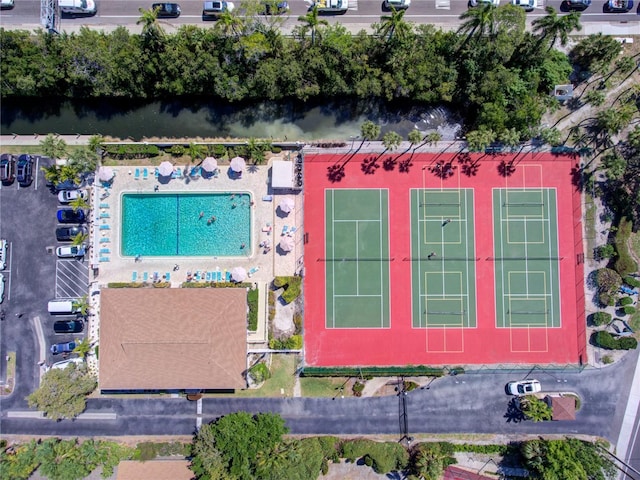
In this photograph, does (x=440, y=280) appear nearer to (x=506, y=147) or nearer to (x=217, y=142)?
(x=506, y=147)

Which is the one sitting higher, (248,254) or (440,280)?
(248,254)

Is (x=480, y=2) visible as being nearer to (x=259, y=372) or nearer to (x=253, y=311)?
(x=253, y=311)

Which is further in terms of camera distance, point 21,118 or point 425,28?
point 21,118

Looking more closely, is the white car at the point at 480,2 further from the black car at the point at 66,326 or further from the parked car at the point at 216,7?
the black car at the point at 66,326

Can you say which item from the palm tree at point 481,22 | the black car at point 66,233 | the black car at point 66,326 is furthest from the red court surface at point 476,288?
the black car at point 66,233

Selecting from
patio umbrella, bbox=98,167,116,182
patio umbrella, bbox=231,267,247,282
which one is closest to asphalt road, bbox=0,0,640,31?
patio umbrella, bbox=98,167,116,182

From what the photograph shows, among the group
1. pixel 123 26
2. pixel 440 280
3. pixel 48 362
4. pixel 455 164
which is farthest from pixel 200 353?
pixel 123 26

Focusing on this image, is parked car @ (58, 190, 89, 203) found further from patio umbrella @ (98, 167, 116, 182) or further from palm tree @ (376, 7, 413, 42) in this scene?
palm tree @ (376, 7, 413, 42)
